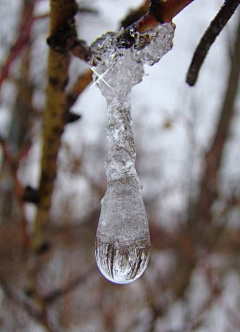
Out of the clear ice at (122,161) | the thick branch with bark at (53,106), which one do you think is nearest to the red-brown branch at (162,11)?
the clear ice at (122,161)

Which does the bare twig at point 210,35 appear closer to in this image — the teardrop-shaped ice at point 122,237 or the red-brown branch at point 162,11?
the red-brown branch at point 162,11

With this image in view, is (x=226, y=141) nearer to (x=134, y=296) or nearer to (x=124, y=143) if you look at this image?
(x=134, y=296)

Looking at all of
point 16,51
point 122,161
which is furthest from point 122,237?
point 16,51

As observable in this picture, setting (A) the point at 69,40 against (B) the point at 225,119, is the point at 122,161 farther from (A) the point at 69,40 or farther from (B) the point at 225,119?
(B) the point at 225,119

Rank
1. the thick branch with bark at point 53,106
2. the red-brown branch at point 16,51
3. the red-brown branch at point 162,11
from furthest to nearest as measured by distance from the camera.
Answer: the red-brown branch at point 16,51
the thick branch with bark at point 53,106
the red-brown branch at point 162,11

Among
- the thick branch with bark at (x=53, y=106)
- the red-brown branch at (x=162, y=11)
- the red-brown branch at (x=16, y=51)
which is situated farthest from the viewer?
the red-brown branch at (x=16, y=51)

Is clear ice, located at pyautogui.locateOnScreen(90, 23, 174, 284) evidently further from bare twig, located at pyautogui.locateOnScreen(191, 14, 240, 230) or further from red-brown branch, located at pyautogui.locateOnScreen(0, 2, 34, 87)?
bare twig, located at pyautogui.locateOnScreen(191, 14, 240, 230)
